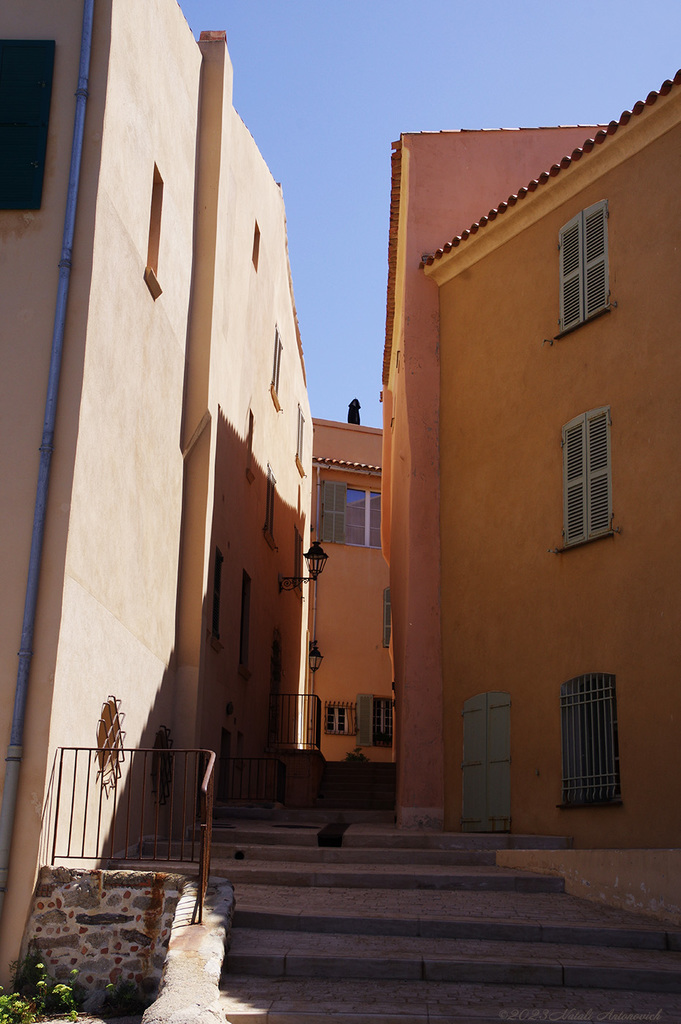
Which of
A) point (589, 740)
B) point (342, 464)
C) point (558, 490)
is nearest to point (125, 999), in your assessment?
point (589, 740)

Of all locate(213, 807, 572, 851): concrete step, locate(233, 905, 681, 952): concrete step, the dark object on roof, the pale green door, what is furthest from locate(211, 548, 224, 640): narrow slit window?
the dark object on roof

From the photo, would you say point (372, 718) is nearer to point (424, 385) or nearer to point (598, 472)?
point (424, 385)

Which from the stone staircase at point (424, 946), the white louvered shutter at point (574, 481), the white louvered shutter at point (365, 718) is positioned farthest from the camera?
the white louvered shutter at point (365, 718)

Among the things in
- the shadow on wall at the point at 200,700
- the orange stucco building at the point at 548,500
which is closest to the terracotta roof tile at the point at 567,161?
the orange stucco building at the point at 548,500

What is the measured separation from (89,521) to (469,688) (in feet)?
22.5

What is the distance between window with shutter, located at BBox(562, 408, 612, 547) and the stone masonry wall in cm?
659

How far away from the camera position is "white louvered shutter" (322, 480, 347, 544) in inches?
1128

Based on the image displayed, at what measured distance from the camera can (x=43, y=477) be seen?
352 inches

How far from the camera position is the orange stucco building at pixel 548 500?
11867 mm

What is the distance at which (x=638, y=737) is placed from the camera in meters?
11.5

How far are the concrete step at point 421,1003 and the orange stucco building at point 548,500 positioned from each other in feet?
14.4

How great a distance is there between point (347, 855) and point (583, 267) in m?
7.55

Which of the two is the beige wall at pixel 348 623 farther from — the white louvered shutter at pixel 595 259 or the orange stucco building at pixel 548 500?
the white louvered shutter at pixel 595 259

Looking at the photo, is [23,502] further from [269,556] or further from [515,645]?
[269,556]
